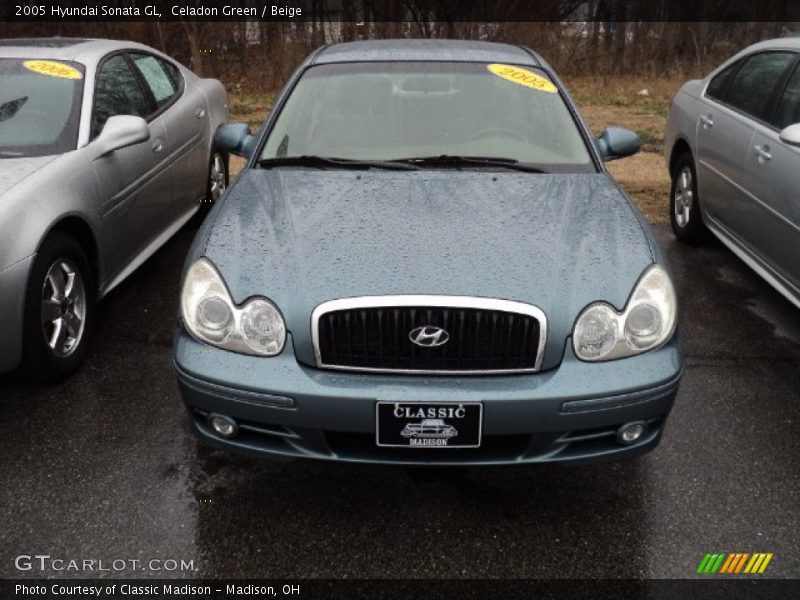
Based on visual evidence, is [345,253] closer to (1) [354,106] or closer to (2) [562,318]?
(2) [562,318]

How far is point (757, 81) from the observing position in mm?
4613

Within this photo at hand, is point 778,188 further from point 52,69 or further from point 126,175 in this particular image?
point 52,69

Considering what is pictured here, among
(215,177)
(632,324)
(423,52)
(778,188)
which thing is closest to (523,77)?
(423,52)

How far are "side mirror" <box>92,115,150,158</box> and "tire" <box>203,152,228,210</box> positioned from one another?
65.4 inches

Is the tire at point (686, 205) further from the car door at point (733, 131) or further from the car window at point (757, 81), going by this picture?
the car window at point (757, 81)

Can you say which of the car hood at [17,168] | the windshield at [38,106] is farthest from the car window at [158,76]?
the car hood at [17,168]

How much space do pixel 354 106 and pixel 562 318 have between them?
1.67m

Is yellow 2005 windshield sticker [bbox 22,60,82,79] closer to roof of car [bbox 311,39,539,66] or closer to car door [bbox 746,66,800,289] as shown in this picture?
roof of car [bbox 311,39,539,66]

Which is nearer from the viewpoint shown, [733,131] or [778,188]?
[778,188]

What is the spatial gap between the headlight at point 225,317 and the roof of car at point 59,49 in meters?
2.26

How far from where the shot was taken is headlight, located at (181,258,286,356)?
241 centimetres

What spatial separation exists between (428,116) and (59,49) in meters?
2.26

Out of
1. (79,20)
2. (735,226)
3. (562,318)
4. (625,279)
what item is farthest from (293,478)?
(79,20)

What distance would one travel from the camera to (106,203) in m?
3.83
